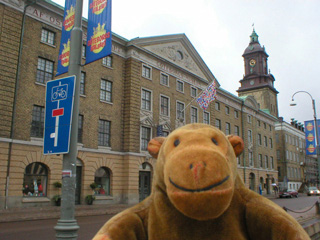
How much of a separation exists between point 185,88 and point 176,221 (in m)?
31.8

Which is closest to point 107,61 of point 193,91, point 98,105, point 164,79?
point 98,105

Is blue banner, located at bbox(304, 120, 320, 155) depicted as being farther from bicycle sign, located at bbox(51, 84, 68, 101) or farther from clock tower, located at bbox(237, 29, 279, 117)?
clock tower, located at bbox(237, 29, 279, 117)

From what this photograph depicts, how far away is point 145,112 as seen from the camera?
91.5ft

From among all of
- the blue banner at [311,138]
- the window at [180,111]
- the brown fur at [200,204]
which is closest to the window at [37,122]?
the window at [180,111]

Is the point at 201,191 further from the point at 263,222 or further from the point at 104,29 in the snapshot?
the point at 104,29

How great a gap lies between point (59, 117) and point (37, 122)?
1618cm

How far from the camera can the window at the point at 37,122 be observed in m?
20.2

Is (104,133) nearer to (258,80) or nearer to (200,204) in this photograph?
(200,204)

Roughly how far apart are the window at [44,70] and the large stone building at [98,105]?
7 cm

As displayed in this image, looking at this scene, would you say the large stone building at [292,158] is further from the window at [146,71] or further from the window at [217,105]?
the window at [146,71]

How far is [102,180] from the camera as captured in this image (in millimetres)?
24859

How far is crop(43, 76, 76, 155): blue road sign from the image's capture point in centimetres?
534

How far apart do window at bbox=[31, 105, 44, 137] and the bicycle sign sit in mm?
15656

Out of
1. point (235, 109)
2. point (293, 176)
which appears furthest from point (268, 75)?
point (235, 109)
